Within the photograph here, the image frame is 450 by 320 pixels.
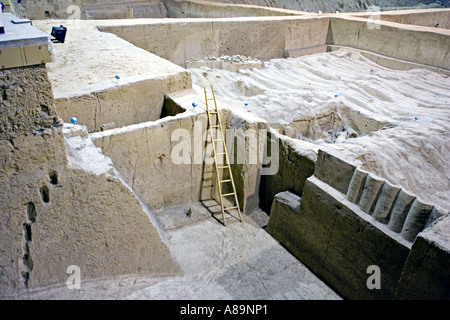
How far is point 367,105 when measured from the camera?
5727 millimetres

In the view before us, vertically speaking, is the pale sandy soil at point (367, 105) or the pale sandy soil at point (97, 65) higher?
the pale sandy soil at point (97, 65)

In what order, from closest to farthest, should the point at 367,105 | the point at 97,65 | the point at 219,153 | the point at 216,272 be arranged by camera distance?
the point at 216,272 < the point at 219,153 < the point at 97,65 < the point at 367,105

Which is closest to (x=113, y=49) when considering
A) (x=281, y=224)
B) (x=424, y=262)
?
Answer: (x=281, y=224)

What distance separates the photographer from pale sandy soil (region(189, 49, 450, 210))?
4.34 m

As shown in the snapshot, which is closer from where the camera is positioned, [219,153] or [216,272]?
[216,272]

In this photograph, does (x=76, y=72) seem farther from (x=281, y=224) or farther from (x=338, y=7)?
(x=338, y=7)

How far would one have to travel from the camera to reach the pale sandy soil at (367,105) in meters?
4.34

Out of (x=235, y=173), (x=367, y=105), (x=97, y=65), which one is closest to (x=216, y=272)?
(x=235, y=173)

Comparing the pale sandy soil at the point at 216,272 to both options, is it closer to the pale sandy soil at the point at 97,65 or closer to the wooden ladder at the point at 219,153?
the wooden ladder at the point at 219,153

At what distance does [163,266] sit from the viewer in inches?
137

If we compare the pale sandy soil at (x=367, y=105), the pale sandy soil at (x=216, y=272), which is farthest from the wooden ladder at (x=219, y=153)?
the pale sandy soil at (x=367, y=105)

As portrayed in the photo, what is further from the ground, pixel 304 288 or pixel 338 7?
pixel 338 7

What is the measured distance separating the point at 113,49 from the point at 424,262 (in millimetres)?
5445

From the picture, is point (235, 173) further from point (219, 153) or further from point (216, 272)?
point (216, 272)
